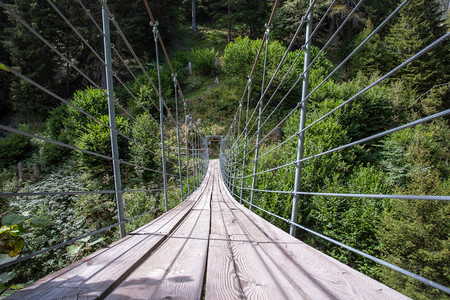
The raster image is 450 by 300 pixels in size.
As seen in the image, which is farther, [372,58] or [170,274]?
[372,58]

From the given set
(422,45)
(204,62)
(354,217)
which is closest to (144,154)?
(354,217)

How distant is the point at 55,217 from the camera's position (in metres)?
6.11

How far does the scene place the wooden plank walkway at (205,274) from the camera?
487 mm

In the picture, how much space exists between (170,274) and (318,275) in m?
0.43

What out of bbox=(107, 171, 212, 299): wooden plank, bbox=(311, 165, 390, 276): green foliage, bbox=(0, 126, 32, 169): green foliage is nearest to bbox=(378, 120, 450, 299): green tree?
bbox=(311, 165, 390, 276): green foliage

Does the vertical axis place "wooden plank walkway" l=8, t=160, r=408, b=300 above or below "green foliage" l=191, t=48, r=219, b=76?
below

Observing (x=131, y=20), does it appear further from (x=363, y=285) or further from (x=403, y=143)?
(x=363, y=285)

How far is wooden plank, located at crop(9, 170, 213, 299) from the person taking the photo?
450mm

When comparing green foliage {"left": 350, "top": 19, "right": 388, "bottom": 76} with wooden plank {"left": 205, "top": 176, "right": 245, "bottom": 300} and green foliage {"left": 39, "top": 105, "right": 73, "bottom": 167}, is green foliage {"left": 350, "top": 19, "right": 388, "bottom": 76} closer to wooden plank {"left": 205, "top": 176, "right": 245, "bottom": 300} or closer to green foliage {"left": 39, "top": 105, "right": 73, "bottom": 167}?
wooden plank {"left": 205, "top": 176, "right": 245, "bottom": 300}

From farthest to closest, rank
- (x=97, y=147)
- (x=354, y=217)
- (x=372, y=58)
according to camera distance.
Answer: (x=372, y=58) → (x=97, y=147) → (x=354, y=217)

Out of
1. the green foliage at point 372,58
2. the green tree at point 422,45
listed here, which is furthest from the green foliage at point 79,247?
the green foliage at point 372,58

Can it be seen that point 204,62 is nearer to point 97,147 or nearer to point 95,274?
point 97,147

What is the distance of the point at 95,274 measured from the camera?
0.55 metres

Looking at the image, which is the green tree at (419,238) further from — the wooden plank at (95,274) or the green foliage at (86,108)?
the green foliage at (86,108)
